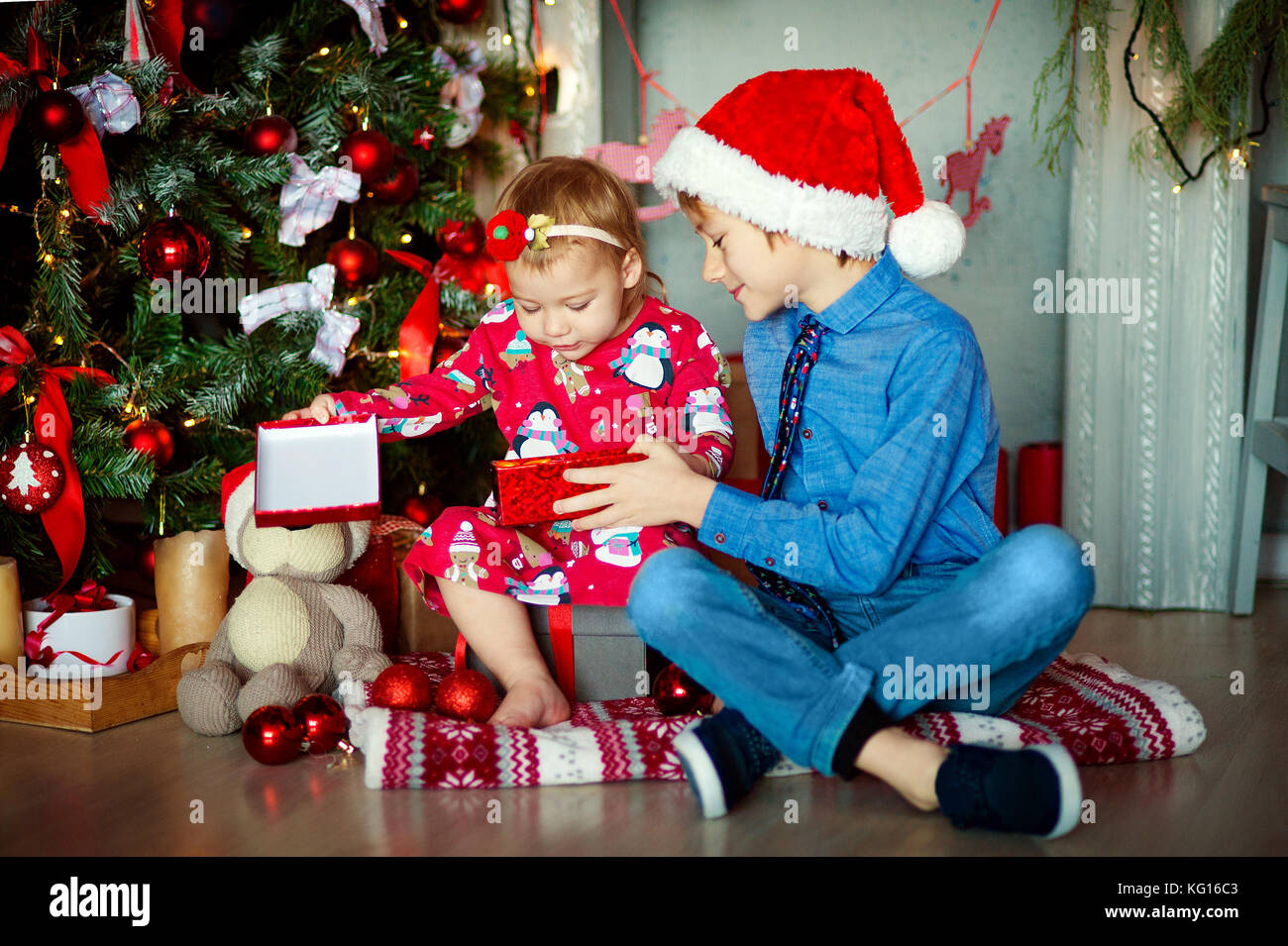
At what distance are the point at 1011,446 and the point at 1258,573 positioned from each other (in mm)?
489

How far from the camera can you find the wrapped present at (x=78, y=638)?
1.47 metres

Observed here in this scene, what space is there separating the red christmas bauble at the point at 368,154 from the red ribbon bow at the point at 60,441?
0.46 meters

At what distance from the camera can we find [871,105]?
1221 millimetres

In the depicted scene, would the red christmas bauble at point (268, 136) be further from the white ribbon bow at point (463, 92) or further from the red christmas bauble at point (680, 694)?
the red christmas bauble at point (680, 694)

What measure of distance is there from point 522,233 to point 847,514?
0.53 meters

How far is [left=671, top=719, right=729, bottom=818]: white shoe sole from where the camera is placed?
3.57 ft

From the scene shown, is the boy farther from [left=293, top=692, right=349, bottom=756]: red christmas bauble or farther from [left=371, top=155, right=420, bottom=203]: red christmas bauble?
[left=371, top=155, right=420, bottom=203]: red christmas bauble

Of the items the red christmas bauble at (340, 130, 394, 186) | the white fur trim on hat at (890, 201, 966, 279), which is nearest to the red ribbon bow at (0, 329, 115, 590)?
the red christmas bauble at (340, 130, 394, 186)

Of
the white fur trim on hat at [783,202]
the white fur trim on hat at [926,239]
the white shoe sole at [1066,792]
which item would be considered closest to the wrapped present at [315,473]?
the white fur trim on hat at [783,202]

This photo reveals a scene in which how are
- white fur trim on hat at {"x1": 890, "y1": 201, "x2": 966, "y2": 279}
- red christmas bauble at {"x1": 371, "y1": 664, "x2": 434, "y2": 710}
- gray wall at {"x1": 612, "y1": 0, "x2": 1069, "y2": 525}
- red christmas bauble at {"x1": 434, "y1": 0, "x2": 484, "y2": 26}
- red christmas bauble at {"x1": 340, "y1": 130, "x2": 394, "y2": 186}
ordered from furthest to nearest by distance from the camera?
gray wall at {"x1": 612, "y1": 0, "x2": 1069, "y2": 525} → red christmas bauble at {"x1": 434, "y1": 0, "x2": 484, "y2": 26} → red christmas bauble at {"x1": 340, "y1": 130, "x2": 394, "y2": 186} → red christmas bauble at {"x1": 371, "y1": 664, "x2": 434, "y2": 710} → white fur trim on hat at {"x1": 890, "y1": 201, "x2": 966, "y2": 279}

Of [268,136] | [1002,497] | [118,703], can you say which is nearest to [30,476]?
[118,703]

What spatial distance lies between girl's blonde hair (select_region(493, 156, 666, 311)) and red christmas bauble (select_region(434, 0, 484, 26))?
57 cm
